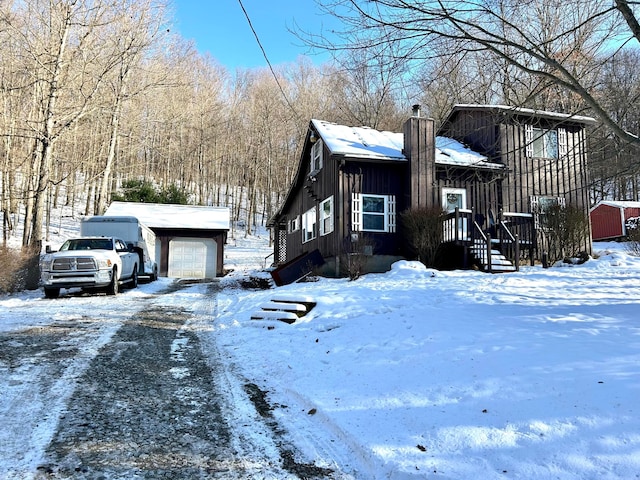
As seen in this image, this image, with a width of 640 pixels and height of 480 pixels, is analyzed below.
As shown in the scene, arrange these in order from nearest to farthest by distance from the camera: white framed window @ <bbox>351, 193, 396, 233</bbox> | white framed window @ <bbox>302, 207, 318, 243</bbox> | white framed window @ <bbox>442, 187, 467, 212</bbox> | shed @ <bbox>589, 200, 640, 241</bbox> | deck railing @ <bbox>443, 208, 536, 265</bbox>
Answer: deck railing @ <bbox>443, 208, 536, 265</bbox> → white framed window @ <bbox>351, 193, 396, 233</bbox> → white framed window @ <bbox>442, 187, 467, 212</bbox> → white framed window @ <bbox>302, 207, 318, 243</bbox> → shed @ <bbox>589, 200, 640, 241</bbox>

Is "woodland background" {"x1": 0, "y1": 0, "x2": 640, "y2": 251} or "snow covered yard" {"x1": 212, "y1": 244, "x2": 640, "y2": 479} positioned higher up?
"woodland background" {"x1": 0, "y1": 0, "x2": 640, "y2": 251}

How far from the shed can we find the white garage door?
27828mm

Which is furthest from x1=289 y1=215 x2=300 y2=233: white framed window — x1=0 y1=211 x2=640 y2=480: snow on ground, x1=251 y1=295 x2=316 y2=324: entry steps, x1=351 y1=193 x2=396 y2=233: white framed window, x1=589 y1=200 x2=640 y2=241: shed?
x1=589 y1=200 x2=640 y2=241: shed

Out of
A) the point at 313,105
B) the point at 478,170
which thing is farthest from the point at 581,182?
the point at 313,105

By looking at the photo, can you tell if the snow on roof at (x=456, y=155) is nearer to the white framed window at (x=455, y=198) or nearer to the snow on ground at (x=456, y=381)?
the white framed window at (x=455, y=198)

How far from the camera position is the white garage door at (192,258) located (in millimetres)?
23234

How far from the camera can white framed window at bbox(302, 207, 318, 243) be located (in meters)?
18.2

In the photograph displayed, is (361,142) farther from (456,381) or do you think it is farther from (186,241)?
(456,381)

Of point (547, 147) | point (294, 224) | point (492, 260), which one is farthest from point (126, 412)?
point (294, 224)

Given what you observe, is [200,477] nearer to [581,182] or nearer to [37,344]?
[37,344]

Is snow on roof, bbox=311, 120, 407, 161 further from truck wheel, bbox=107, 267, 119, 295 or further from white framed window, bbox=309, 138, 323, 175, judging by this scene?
truck wheel, bbox=107, 267, 119, 295

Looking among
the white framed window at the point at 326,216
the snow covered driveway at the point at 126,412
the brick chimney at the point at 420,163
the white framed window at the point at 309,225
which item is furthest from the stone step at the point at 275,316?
the white framed window at the point at 309,225

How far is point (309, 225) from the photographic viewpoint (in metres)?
19.5

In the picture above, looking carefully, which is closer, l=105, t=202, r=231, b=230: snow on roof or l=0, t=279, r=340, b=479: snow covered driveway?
l=0, t=279, r=340, b=479: snow covered driveway
